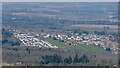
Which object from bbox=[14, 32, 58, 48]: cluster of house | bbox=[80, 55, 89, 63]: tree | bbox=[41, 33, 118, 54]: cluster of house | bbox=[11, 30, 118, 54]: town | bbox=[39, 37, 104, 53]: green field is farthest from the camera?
bbox=[41, 33, 118, 54]: cluster of house

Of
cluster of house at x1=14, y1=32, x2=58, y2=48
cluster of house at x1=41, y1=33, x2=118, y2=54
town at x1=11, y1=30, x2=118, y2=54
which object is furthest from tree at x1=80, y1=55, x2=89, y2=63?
cluster of house at x1=14, y1=32, x2=58, y2=48

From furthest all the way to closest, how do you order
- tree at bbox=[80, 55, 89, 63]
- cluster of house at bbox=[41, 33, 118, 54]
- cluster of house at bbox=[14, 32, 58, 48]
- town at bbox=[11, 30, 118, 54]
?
cluster of house at bbox=[41, 33, 118, 54]
town at bbox=[11, 30, 118, 54]
cluster of house at bbox=[14, 32, 58, 48]
tree at bbox=[80, 55, 89, 63]

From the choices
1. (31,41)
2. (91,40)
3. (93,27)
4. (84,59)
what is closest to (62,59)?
(84,59)

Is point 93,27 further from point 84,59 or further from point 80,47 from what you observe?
point 84,59

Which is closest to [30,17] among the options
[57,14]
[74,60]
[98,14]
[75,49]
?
[57,14]

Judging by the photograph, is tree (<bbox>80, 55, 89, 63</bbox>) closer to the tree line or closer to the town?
the tree line

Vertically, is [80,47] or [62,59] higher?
[62,59]

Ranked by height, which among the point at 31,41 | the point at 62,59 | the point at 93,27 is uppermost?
the point at 62,59
